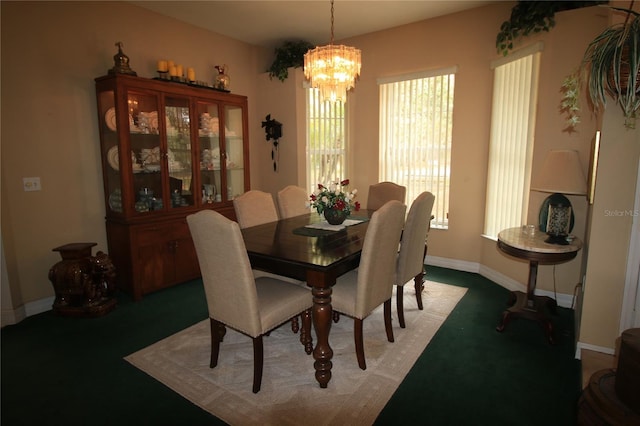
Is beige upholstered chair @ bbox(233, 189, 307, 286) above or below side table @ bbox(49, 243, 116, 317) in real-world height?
above

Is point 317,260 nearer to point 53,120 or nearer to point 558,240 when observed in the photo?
point 558,240

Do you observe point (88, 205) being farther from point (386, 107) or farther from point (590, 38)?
point (590, 38)

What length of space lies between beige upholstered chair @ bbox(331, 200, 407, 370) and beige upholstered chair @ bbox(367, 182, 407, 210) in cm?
152

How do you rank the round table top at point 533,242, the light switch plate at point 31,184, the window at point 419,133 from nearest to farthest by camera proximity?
the round table top at point 533,242, the light switch plate at point 31,184, the window at point 419,133

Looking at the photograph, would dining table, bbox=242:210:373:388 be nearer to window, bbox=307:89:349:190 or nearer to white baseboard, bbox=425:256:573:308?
Answer: white baseboard, bbox=425:256:573:308

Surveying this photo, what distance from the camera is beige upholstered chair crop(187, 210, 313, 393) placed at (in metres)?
1.91

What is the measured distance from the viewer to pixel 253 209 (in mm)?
3145

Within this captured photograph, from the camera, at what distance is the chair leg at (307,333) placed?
2.43 metres

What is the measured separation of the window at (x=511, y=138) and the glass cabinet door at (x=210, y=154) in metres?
3.05

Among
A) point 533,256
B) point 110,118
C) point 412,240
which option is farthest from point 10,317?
point 533,256

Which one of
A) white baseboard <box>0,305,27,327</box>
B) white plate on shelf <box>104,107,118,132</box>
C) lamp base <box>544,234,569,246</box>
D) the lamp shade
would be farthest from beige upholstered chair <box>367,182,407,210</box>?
white baseboard <box>0,305,27,327</box>

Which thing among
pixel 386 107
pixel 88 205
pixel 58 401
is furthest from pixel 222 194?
pixel 58 401

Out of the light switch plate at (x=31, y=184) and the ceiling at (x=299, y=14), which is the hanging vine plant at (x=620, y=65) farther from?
the light switch plate at (x=31, y=184)

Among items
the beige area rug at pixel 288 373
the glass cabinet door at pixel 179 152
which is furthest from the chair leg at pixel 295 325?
the glass cabinet door at pixel 179 152
